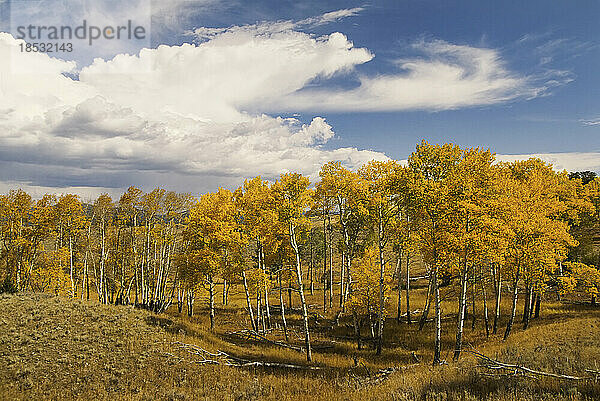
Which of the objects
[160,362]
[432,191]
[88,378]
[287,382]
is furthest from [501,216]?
[88,378]

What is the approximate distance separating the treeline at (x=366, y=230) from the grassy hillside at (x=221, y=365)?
2.84 m

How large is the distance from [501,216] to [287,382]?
1590cm

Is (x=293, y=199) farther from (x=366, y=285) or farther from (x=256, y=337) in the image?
(x=256, y=337)

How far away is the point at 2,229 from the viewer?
37625 millimetres

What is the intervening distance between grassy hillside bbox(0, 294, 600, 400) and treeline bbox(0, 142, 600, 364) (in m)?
2.84

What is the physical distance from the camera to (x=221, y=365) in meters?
20.8

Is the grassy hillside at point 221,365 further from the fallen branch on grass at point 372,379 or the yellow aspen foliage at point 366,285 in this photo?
the yellow aspen foliage at point 366,285

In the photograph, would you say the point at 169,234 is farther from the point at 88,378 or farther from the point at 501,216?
the point at 501,216

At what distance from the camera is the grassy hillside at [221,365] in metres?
11.8

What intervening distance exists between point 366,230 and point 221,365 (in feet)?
56.1

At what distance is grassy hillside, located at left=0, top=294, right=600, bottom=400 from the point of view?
1177cm

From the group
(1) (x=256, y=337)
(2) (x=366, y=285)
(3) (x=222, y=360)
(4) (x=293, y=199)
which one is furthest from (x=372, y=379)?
(1) (x=256, y=337)

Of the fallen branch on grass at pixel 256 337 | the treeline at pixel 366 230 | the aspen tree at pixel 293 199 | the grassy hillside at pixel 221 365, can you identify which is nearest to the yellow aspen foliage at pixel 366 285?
the treeline at pixel 366 230

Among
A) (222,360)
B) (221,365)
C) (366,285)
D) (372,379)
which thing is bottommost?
(222,360)
